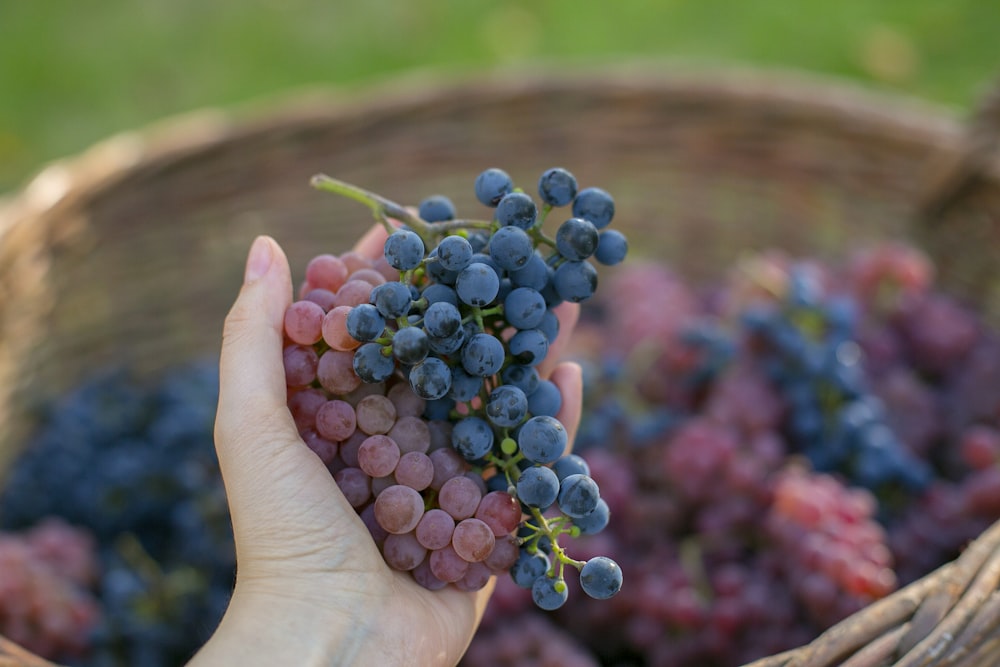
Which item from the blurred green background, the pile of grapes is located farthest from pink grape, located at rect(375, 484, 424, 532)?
the blurred green background

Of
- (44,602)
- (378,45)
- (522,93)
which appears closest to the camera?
(44,602)

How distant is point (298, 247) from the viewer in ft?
5.23

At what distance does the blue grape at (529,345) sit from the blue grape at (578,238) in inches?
2.6

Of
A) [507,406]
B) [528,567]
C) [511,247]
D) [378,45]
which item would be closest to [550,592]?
[528,567]

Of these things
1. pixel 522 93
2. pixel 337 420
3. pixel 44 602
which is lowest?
pixel 44 602

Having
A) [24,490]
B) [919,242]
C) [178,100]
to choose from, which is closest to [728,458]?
[919,242]

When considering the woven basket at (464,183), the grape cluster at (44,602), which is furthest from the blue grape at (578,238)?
the woven basket at (464,183)

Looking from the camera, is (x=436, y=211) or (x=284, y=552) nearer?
(x=284, y=552)

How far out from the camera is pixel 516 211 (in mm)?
682

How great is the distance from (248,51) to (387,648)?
98.1 inches

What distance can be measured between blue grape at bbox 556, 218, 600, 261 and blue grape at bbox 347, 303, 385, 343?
16cm

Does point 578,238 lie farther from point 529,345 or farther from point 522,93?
point 522,93

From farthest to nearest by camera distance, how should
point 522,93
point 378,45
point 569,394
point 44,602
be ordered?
point 378,45 < point 522,93 < point 44,602 < point 569,394

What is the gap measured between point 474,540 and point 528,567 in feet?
0.18
